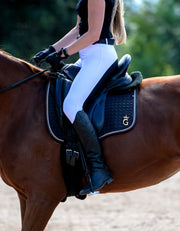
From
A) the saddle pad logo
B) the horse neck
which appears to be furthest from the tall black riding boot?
the horse neck

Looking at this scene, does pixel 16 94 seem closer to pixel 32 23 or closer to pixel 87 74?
pixel 87 74

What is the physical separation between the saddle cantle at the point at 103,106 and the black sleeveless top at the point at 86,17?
0.36 meters

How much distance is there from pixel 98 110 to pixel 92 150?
0.34 meters

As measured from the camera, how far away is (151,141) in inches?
144

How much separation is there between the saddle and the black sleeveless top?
0.96 feet

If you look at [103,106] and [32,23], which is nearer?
[103,106]

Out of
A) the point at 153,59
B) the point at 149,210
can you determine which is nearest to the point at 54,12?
the point at 149,210

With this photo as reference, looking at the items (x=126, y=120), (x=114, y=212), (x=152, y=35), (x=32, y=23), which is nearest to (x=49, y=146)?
(x=126, y=120)

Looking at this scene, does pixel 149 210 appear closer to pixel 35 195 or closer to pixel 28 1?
pixel 35 195

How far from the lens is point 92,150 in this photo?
360cm

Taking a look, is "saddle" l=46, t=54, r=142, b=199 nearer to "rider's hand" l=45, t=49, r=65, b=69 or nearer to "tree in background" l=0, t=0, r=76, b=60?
"rider's hand" l=45, t=49, r=65, b=69

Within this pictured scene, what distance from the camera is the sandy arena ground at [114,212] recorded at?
5441 mm

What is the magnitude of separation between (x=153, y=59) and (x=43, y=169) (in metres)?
29.7

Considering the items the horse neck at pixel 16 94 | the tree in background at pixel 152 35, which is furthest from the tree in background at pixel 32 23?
the horse neck at pixel 16 94
